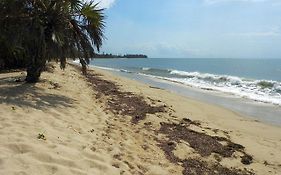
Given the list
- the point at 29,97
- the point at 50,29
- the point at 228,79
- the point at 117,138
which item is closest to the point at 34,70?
the point at 50,29

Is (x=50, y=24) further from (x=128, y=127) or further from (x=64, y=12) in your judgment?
(x=128, y=127)

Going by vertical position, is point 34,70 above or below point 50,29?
below

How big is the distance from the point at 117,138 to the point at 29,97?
124 inches

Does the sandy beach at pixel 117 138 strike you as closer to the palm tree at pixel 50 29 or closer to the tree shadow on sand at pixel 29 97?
the tree shadow on sand at pixel 29 97

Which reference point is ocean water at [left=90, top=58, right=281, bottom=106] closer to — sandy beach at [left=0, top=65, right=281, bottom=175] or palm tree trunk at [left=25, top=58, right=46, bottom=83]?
sandy beach at [left=0, top=65, right=281, bottom=175]

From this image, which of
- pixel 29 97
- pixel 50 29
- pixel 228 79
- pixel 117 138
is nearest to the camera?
pixel 117 138

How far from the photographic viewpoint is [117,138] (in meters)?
7.70

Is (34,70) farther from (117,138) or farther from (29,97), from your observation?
(117,138)

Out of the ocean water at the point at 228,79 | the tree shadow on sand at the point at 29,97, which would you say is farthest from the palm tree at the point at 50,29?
the ocean water at the point at 228,79

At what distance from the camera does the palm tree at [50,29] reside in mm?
11148

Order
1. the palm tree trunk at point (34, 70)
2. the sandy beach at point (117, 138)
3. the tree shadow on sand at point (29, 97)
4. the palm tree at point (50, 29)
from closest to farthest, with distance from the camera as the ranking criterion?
the sandy beach at point (117, 138), the tree shadow on sand at point (29, 97), the palm tree at point (50, 29), the palm tree trunk at point (34, 70)

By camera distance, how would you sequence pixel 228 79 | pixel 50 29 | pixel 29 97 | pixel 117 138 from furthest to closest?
pixel 228 79
pixel 50 29
pixel 29 97
pixel 117 138

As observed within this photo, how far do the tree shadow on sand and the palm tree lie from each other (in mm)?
1089

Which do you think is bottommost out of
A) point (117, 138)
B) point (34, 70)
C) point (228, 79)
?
point (228, 79)
